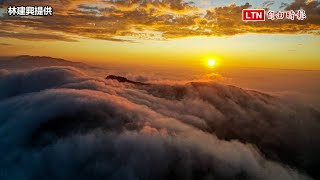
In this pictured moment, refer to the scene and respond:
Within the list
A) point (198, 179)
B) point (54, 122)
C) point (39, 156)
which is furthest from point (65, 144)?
point (198, 179)

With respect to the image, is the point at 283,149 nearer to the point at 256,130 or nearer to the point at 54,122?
the point at 256,130

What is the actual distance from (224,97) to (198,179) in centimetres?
11614

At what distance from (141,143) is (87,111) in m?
37.6

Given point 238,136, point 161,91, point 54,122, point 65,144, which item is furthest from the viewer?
point 161,91

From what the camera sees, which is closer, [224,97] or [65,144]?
[65,144]

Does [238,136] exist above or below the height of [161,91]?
below

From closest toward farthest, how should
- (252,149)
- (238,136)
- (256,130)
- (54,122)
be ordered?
(54,122) → (252,149) → (238,136) → (256,130)

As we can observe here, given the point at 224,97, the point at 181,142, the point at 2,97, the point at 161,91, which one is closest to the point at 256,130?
the point at 224,97

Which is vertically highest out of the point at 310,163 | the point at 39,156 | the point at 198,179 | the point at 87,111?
the point at 87,111

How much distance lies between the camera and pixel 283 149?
139875mm

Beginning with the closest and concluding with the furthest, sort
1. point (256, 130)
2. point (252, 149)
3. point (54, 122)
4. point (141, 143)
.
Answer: point (141, 143) → point (54, 122) → point (252, 149) → point (256, 130)

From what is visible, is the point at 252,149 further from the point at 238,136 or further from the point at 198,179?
the point at 198,179

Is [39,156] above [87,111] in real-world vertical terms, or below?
below

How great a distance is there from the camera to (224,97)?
640ft
